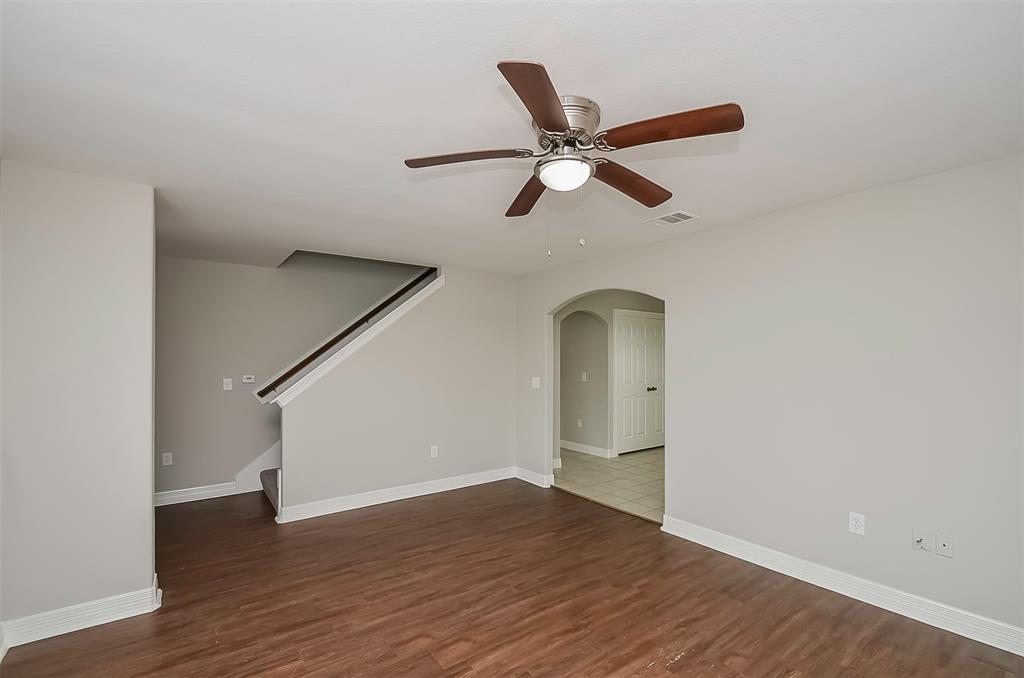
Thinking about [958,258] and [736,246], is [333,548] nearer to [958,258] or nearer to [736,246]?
[736,246]

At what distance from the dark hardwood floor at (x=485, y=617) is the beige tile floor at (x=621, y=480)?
2.30 ft

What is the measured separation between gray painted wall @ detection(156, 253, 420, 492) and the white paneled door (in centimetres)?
357

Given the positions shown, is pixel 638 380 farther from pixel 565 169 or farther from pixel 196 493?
pixel 565 169

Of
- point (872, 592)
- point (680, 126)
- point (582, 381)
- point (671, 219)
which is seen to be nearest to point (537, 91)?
point (680, 126)

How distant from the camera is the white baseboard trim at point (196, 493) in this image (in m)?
4.86

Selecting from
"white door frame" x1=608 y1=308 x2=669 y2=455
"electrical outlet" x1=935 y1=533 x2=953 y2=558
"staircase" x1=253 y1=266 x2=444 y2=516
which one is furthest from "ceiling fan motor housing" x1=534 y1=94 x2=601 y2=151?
"white door frame" x1=608 y1=308 x2=669 y2=455

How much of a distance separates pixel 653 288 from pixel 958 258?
203 centimetres

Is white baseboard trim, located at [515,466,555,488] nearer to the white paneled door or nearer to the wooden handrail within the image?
the white paneled door

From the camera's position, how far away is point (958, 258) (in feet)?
8.86

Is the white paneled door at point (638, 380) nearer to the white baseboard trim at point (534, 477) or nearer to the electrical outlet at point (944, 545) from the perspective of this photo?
the white baseboard trim at point (534, 477)

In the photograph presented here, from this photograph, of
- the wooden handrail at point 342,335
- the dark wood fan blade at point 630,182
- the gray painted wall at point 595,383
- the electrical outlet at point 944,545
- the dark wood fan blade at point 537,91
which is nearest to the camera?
the dark wood fan blade at point 537,91

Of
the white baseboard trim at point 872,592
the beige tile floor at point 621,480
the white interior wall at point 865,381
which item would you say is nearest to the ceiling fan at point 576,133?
the white interior wall at point 865,381

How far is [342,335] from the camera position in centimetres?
528

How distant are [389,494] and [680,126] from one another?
4503 millimetres
